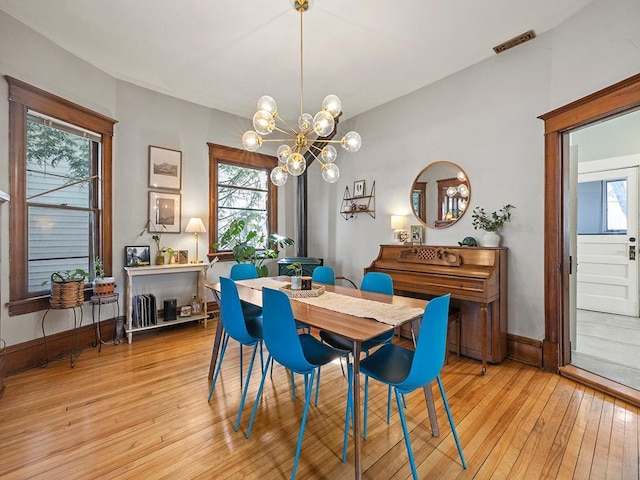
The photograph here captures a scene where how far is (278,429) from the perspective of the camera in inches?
75.8

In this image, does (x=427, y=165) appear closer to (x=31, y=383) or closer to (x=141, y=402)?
(x=141, y=402)

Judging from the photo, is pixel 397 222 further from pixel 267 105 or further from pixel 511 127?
pixel 267 105

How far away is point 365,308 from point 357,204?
287cm

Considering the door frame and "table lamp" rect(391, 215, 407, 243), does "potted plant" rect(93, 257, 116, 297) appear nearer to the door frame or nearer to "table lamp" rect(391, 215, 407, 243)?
"table lamp" rect(391, 215, 407, 243)

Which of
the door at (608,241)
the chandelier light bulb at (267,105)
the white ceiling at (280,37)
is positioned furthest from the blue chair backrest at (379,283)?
the door at (608,241)

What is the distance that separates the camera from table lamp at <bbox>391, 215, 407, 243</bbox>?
3.87 metres

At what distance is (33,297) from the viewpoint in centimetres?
288

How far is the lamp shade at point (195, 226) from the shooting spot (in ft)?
13.3

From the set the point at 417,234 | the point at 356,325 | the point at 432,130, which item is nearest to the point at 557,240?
the point at 417,234

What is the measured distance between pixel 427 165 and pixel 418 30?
147cm

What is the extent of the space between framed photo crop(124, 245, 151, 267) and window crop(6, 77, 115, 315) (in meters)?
0.19

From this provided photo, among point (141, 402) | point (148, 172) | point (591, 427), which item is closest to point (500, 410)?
point (591, 427)

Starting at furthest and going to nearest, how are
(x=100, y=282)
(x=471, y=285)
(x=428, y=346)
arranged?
(x=100, y=282) → (x=471, y=285) → (x=428, y=346)

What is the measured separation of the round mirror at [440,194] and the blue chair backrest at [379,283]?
1.40 m
